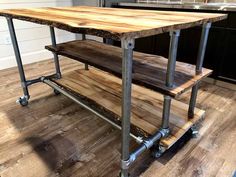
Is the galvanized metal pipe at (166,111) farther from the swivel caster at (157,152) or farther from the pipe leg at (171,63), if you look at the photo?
the swivel caster at (157,152)

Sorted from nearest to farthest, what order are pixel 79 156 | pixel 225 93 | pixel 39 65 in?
pixel 79 156, pixel 225 93, pixel 39 65

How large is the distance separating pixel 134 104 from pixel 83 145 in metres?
0.45

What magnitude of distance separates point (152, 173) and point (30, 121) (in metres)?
1.01

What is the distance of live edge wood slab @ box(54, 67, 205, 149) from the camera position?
1235 mm

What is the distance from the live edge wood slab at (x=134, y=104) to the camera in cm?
124

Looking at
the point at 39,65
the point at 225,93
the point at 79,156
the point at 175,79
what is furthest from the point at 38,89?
the point at 225,93

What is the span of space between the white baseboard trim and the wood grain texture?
4.28ft

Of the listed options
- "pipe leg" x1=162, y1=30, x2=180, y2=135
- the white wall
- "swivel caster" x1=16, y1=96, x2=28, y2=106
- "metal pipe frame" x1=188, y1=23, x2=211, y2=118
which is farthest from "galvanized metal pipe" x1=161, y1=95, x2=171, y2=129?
the white wall

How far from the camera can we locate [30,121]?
62.6 inches

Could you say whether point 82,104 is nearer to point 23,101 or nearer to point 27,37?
point 23,101

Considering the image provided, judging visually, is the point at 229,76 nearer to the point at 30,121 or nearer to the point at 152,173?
the point at 152,173

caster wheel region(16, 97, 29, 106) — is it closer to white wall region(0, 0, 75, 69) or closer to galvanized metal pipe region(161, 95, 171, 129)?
white wall region(0, 0, 75, 69)

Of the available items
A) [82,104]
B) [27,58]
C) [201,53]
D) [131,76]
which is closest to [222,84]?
[201,53]

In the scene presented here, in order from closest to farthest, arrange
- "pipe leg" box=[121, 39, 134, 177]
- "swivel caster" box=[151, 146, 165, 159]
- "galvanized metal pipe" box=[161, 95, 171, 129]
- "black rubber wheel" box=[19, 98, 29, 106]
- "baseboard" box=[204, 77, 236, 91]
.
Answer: "pipe leg" box=[121, 39, 134, 177]
"galvanized metal pipe" box=[161, 95, 171, 129]
"swivel caster" box=[151, 146, 165, 159]
"black rubber wheel" box=[19, 98, 29, 106]
"baseboard" box=[204, 77, 236, 91]
